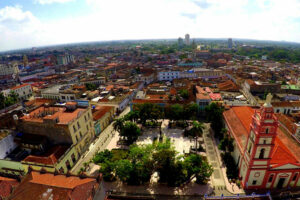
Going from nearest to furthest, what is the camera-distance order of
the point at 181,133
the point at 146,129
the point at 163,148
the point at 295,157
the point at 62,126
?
the point at 295,157 < the point at 163,148 < the point at 62,126 < the point at 181,133 < the point at 146,129

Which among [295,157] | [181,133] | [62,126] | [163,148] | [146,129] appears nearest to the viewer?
[295,157]

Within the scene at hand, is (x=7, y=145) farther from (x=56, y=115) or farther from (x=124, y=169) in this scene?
(x=124, y=169)

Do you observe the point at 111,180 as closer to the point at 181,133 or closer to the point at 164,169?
the point at 164,169

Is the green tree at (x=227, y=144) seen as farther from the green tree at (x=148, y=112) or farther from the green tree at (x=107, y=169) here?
the green tree at (x=107, y=169)

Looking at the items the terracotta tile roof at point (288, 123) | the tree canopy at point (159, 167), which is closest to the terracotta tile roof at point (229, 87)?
the terracotta tile roof at point (288, 123)

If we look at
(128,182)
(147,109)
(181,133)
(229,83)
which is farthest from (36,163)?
(229,83)

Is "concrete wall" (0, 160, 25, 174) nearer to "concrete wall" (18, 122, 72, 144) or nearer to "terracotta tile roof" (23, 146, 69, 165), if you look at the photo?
"terracotta tile roof" (23, 146, 69, 165)
